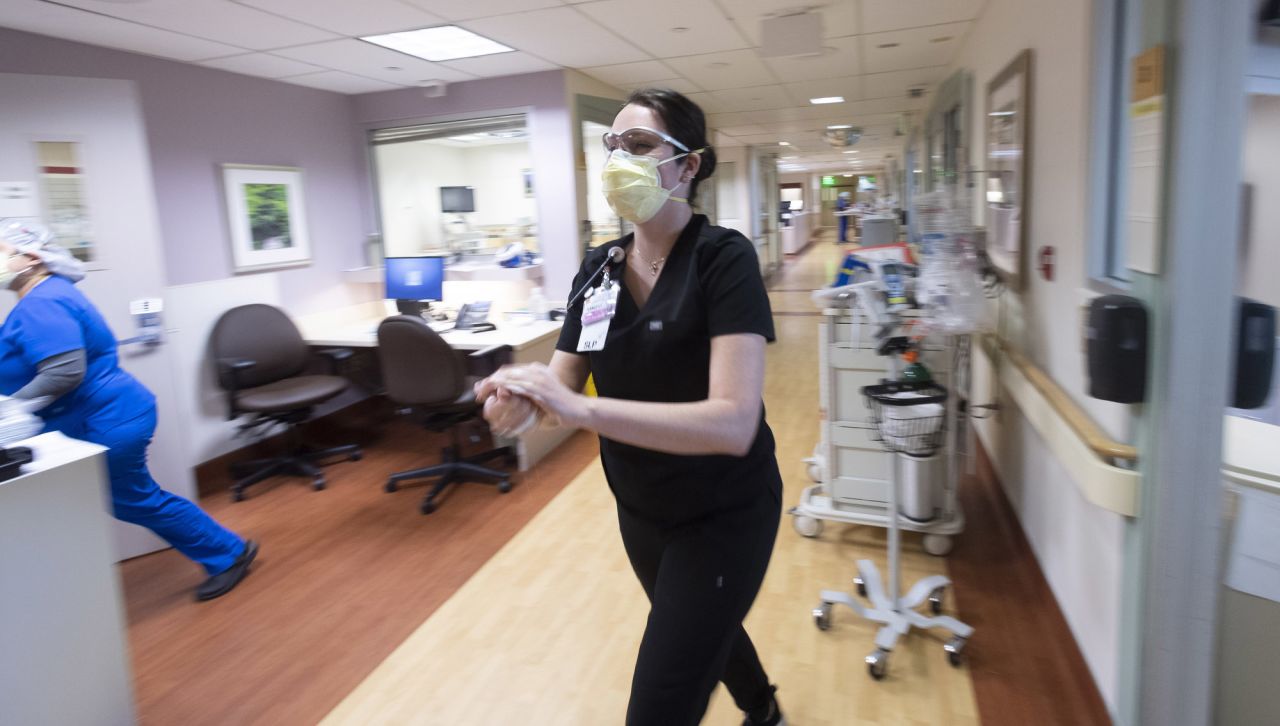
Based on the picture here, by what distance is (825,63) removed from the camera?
17.6ft

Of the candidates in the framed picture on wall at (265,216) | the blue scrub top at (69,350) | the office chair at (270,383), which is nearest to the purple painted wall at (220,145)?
the framed picture on wall at (265,216)

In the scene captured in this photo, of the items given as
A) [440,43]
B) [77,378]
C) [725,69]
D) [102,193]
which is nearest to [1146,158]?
[77,378]

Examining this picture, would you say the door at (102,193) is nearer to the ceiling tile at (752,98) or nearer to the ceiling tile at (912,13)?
the ceiling tile at (912,13)

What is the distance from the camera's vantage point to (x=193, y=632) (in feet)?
9.00

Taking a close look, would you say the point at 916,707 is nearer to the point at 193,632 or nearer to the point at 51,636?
the point at 51,636

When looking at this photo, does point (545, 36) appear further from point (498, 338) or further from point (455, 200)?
point (455, 200)

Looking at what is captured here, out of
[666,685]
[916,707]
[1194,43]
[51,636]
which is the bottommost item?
[916,707]

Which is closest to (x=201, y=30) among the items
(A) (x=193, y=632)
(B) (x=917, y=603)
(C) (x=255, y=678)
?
(A) (x=193, y=632)

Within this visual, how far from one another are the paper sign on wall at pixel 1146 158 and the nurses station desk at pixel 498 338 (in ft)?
9.18

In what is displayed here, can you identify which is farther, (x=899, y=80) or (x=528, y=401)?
(x=899, y=80)

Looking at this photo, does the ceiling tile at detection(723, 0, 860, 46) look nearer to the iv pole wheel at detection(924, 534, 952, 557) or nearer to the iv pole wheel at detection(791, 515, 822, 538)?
the iv pole wheel at detection(791, 515, 822, 538)

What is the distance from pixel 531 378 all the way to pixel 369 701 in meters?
1.72

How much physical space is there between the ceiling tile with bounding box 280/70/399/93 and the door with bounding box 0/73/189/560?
1624mm

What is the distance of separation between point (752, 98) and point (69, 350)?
5.84 metres
